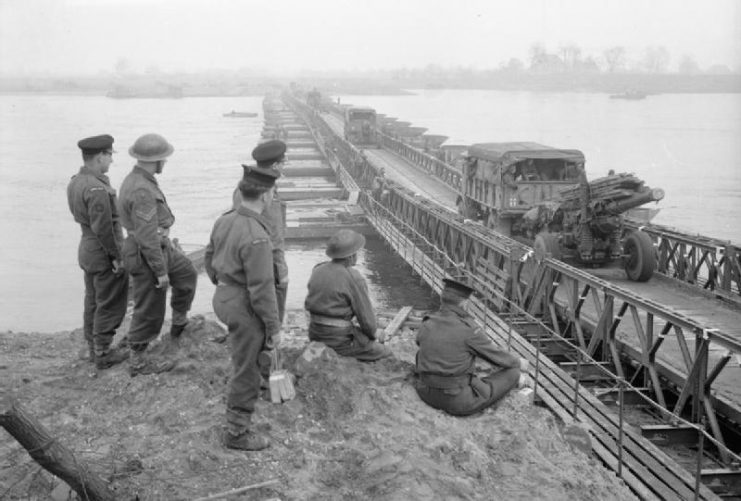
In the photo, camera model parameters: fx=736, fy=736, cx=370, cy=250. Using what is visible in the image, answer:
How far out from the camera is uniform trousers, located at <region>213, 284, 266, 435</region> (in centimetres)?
545

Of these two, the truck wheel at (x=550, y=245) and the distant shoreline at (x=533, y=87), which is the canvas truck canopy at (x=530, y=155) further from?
the distant shoreline at (x=533, y=87)

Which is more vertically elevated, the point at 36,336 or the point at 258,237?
the point at 258,237

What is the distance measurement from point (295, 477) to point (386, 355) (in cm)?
214

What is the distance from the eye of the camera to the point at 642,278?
46.1ft

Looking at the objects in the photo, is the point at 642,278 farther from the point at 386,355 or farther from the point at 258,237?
the point at 258,237

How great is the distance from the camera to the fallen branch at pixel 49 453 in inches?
159

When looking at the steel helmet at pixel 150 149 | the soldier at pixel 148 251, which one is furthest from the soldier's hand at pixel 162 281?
the steel helmet at pixel 150 149

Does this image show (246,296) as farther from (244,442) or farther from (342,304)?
(342,304)

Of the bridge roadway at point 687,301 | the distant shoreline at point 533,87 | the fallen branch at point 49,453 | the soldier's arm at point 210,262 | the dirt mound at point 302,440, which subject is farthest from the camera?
the distant shoreline at point 533,87

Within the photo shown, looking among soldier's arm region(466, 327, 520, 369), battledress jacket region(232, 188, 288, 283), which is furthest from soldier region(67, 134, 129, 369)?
soldier's arm region(466, 327, 520, 369)

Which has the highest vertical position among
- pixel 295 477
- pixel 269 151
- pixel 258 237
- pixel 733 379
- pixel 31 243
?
pixel 269 151

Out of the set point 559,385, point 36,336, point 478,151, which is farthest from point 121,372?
point 478,151

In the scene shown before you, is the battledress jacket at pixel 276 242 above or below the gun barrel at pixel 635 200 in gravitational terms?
above

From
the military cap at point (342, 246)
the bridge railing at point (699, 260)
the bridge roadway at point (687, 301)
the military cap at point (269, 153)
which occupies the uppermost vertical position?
the military cap at point (269, 153)
